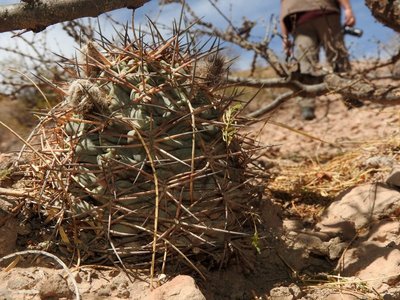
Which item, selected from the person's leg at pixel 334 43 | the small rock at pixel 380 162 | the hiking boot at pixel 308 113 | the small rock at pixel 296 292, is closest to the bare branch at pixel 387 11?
the small rock at pixel 380 162

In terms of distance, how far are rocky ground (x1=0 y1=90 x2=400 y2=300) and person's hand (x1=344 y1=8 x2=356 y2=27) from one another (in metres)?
2.69

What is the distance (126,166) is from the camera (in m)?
2.25

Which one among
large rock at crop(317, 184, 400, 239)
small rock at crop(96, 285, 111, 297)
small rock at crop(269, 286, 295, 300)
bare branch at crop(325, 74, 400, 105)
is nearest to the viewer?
small rock at crop(96, 285, 111, 297)

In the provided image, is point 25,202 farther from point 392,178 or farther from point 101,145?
point 392,178

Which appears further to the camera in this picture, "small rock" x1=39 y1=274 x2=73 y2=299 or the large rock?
the large rock

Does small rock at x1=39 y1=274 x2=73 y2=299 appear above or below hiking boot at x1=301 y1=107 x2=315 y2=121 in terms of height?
above

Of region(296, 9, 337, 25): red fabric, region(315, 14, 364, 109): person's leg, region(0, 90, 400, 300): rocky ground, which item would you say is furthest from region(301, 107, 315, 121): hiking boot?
region(0, 90, 400, 300): rocky ground

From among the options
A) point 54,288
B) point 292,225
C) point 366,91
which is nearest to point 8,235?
point 54,288

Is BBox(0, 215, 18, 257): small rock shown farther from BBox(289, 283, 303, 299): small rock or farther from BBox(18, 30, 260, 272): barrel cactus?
BBox(289, 283, 303, 299): small rock

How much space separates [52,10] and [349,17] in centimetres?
490

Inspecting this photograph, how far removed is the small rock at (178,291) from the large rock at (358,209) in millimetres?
1187

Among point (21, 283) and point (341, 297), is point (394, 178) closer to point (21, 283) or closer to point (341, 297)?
point (341, 297)

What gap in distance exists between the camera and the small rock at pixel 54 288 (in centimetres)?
205

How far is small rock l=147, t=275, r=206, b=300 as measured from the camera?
2039mm
